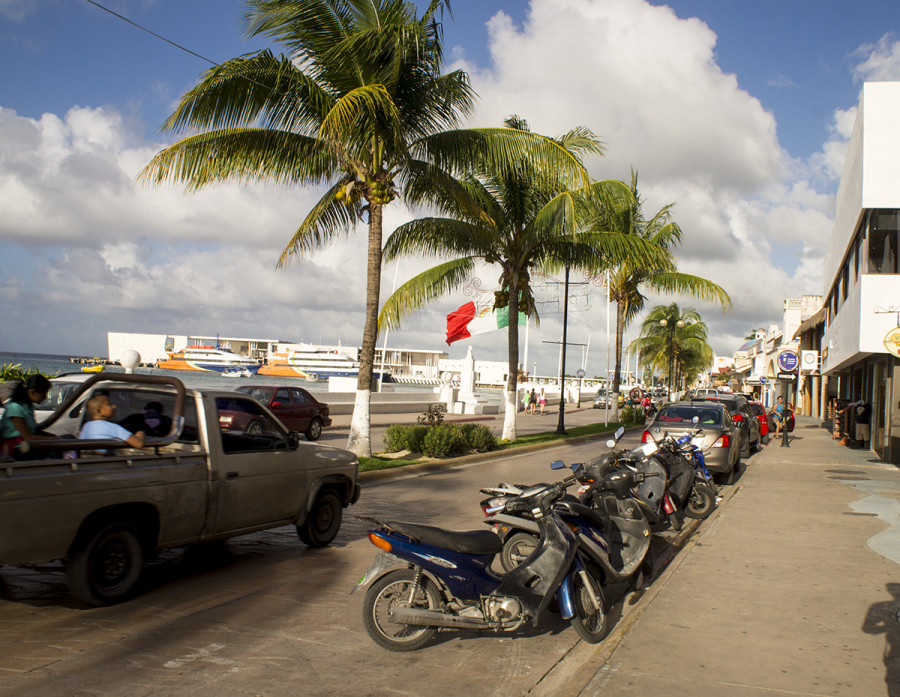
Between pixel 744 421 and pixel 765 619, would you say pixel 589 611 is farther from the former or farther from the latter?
pixel 744 421

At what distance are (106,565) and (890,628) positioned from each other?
235 inches

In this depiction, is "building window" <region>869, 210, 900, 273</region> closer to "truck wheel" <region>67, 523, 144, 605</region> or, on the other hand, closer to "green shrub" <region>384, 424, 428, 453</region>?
"green shrub" <region>384, 424, 428, 453</region>

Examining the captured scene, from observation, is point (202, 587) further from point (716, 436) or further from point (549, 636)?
point (716, 436)

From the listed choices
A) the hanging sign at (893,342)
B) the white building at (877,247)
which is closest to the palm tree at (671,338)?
the white building at (877,247)

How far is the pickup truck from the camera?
5.12 m

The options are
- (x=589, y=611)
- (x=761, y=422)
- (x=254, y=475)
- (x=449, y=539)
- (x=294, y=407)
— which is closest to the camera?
(x=449, y=539)

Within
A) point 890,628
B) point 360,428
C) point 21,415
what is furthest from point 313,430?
point 890,628

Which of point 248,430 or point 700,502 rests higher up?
point 248,430

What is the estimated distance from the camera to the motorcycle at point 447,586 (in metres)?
4.78

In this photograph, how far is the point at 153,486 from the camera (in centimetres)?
587

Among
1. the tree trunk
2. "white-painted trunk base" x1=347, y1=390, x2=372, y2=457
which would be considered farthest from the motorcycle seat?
the tree trunk

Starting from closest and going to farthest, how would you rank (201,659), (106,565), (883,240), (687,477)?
(201,659) → (106,565) → (687,477) → (883,240)

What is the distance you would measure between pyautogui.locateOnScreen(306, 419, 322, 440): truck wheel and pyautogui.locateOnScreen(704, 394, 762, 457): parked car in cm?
1141

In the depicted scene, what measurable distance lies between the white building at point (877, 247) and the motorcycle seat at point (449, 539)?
13604 millimetres
